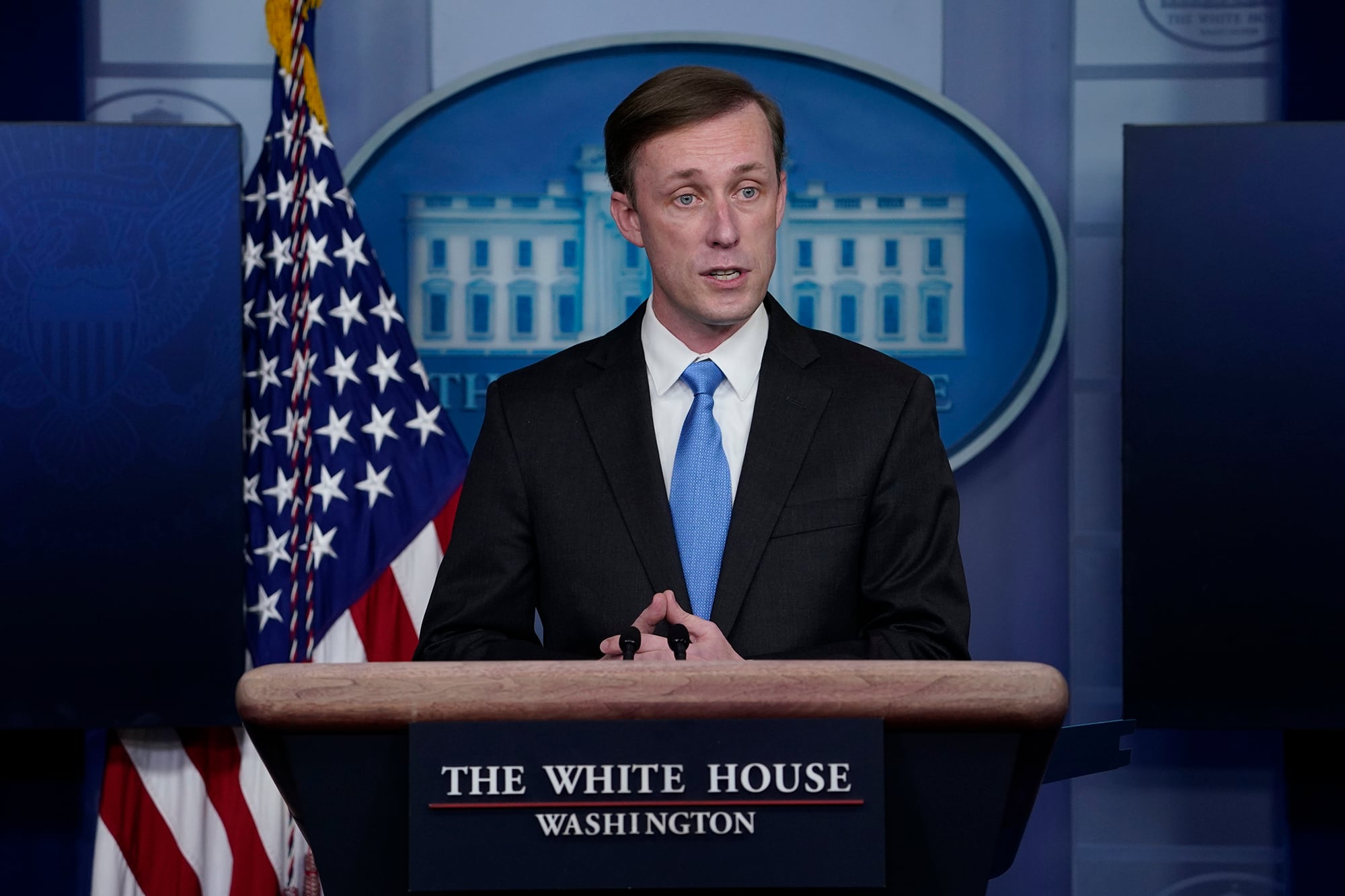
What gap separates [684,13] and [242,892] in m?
2.12

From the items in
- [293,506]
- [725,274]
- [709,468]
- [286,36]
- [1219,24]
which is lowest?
[293,506]

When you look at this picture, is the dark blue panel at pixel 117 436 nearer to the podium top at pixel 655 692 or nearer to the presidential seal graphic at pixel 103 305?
the presidential seal graphic at pixel 103 305

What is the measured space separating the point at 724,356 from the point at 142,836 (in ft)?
5.77

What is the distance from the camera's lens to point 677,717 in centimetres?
88

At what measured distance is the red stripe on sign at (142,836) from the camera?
8.74 feet

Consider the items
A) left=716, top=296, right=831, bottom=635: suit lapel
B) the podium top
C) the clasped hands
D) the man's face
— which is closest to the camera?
the podium top

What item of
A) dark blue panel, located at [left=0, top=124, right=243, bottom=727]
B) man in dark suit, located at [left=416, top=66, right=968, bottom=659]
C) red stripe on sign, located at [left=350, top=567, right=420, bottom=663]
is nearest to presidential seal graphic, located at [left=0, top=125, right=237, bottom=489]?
dark blue panel, located at [left=0, top=124, right=243, bottom=727]

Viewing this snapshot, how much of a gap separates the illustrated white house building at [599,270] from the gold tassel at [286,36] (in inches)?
13.8

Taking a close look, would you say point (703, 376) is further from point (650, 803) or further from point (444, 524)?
point (444, 524)

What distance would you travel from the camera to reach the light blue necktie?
61.7 inches

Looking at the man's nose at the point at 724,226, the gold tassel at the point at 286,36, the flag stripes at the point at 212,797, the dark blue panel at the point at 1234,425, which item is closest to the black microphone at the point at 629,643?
the man's nose at the point at 724,226

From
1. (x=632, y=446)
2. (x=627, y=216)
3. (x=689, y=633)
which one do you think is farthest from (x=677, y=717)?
(x=627, y=216)

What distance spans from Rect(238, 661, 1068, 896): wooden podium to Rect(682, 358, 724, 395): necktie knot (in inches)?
31.7

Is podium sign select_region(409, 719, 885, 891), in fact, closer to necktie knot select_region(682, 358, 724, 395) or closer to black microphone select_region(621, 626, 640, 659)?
black microphone select_region(621, 626, 640, 659)
